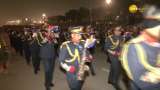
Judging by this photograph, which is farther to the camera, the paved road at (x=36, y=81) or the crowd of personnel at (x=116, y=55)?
the paved road at (x=36, y=81)

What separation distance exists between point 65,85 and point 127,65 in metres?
8.67

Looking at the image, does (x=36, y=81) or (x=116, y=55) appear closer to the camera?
(x=116, y=55)

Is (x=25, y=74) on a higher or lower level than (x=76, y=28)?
lower

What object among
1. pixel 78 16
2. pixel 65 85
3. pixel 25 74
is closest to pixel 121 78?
pixel 65 85

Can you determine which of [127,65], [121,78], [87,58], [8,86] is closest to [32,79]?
[8,86]

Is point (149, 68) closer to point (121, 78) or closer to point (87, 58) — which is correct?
point (87, 58)

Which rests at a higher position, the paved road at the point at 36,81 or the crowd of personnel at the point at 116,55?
the crowd of personnel at the point at 116,55

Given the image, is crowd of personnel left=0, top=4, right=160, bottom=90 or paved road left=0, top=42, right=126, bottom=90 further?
paved road left=0, top=42, right=126, bottom=90

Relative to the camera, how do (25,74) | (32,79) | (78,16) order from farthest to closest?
(78,16) → (25,74) → (32,79)

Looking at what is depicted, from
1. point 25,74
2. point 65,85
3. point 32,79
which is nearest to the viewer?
point 65,85

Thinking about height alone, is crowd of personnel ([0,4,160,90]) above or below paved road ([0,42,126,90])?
above

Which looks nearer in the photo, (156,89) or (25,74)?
(156,89)

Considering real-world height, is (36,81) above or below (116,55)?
below

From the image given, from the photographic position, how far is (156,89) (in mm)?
5387
